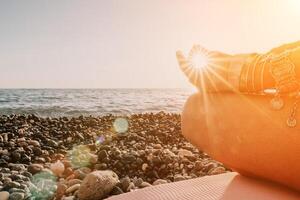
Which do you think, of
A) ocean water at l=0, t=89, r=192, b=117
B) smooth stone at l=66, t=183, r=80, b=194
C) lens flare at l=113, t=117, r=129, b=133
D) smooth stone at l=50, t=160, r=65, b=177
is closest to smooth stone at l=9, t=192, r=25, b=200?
smooth stone at l=66, t=183, r=80, b=194

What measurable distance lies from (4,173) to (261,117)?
3898 millimetres

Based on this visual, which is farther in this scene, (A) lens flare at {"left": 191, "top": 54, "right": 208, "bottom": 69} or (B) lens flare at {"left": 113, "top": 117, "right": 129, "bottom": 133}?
(B) lens flare at {"left": 113, "top": 117, "right": 129, "bottom": 133}

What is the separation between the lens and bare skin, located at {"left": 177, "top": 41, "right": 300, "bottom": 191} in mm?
1573

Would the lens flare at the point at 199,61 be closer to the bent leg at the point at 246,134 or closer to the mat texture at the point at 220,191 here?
the bent leg at the point at 246,134

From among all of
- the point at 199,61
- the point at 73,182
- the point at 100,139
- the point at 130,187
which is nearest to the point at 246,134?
the point at 199,61

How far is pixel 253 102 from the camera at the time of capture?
171cm

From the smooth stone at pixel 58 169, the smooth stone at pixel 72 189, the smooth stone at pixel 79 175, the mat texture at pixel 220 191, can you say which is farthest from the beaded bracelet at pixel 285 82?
the smooth stone at pixel 58 169

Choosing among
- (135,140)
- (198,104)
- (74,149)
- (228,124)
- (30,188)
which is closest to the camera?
(228,124)

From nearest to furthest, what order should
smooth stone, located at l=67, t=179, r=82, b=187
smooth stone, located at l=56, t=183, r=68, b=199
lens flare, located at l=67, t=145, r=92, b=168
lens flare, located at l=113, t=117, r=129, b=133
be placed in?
smooth stone, located at l=56, t=183, r=68, b=199
smooth stone, located at l=67, t=179, r=82, b=187
lens flare, located at l=67, t=145, r=92, b=168
lens flare, located at l=113, t=117, r=129, b=133

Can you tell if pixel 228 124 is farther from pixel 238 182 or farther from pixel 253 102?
pixel 238 182

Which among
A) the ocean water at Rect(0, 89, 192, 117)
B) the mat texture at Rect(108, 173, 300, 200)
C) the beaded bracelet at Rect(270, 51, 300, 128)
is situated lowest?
the ocean water at Rect(0, 89, 192, 117)

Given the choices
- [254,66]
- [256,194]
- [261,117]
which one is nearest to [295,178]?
[256,194]

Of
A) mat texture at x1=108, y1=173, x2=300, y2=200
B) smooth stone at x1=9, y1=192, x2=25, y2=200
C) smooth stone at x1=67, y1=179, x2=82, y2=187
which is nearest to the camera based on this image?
mat texture at x1=108, y1=173, x2=300, y2=200

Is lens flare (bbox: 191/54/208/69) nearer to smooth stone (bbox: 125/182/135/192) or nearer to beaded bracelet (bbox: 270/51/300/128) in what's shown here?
beaded bracelet (bbox: 270/51/300/128)
